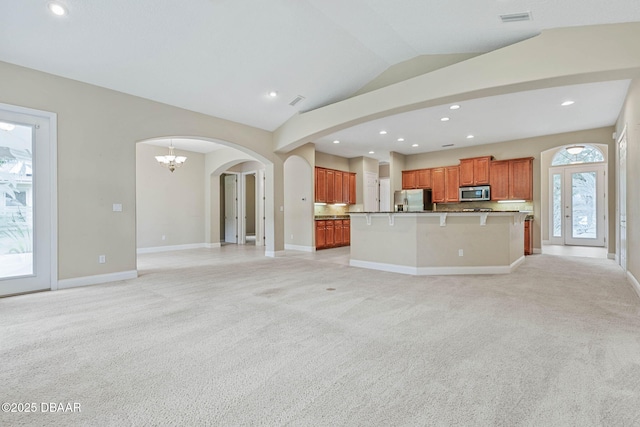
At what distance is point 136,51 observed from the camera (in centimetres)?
408

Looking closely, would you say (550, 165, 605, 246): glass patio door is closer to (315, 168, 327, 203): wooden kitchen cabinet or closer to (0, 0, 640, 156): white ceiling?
(0, 0, 640, 156): white ceiling

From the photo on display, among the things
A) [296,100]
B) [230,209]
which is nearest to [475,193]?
[296,100]

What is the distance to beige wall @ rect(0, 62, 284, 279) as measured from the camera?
4219mm

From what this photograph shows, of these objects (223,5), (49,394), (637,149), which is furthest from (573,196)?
(49,394)

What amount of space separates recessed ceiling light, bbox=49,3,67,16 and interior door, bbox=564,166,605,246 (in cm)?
1280

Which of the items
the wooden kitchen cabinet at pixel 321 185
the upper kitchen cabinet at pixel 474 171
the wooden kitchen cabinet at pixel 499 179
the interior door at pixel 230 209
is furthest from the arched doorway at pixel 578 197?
the interior door at pixel 230 209

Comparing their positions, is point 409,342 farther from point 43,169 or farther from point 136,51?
point 43,169

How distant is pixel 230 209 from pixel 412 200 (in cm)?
647

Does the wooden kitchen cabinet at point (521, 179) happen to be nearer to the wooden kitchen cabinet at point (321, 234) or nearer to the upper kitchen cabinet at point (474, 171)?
the upper kitchen cabinet at point (474, 171)

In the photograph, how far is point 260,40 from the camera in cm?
430

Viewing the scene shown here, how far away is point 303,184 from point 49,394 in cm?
740

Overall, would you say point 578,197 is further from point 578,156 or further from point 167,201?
point 167,201

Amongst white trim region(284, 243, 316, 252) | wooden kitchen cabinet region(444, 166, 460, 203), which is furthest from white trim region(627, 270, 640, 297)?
white trim region(284, 243, 316, 252)

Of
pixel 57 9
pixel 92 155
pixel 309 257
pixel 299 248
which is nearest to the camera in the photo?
pixel 57 9
